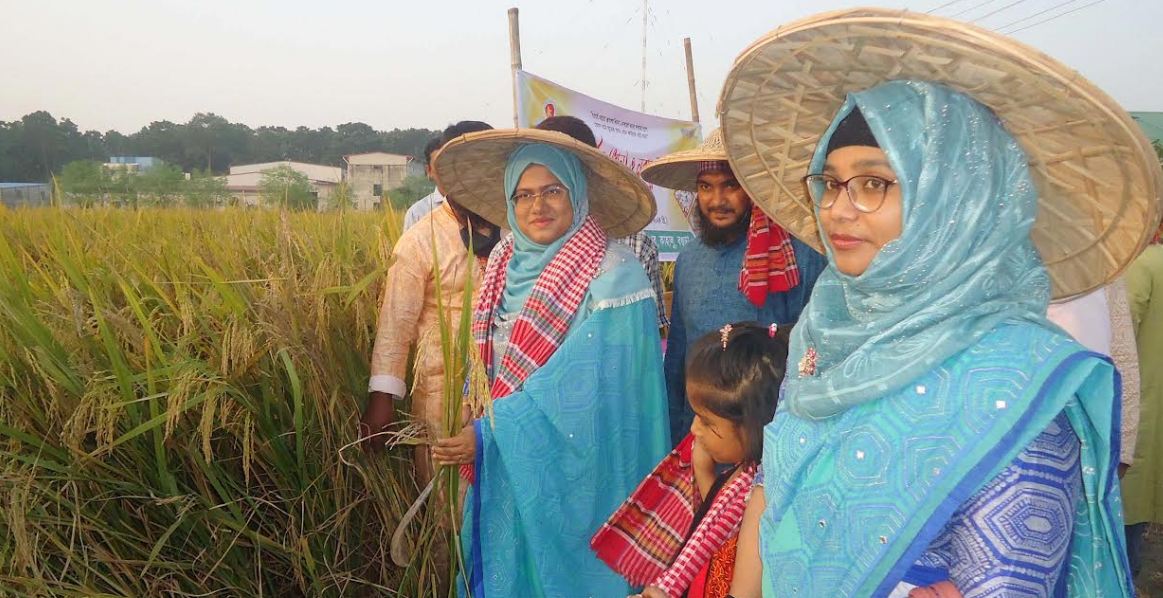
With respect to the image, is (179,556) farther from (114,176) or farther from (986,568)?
(114,176)

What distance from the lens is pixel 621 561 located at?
1.86m

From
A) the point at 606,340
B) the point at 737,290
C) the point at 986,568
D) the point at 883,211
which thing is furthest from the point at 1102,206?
the point at 737,290

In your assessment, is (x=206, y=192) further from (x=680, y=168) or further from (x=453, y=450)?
(x=453, y=450)

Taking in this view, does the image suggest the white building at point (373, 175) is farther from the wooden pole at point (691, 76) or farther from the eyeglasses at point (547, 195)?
the wooden pole at point (691, 76)

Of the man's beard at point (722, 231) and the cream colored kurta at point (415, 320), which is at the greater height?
the man's beard at point (722, 231)

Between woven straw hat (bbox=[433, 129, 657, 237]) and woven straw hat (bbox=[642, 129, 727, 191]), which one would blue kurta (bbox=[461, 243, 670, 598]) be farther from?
woven straw hat (bbox=[642, 129, 727, 191])

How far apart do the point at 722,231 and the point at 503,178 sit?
0.80 meters

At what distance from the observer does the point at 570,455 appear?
208cm

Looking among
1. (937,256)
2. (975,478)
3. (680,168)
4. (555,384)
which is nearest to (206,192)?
(680,168)

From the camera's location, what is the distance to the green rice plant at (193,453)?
181cm

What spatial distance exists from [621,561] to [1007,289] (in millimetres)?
1140

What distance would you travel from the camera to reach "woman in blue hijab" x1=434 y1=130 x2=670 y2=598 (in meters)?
2.04

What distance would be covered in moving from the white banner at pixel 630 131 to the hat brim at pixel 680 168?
3.20 ft

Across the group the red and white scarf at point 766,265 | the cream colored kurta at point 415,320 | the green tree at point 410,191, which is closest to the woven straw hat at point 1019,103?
the red and white scarf at point 766,265
